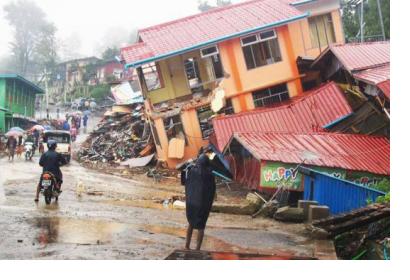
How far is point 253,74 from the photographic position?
16.4 metres

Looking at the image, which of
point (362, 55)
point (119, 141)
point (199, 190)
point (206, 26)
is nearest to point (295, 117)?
point (362, 55)

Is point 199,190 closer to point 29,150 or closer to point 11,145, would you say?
point 29,150

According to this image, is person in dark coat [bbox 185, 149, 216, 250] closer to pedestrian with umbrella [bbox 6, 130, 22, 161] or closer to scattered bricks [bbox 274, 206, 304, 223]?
scattered bricks [bbox 274, 206, 304, 223]

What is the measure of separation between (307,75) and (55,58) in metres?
7.69

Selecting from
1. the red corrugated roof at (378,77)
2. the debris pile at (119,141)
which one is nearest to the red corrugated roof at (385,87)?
the red corrugated roof at (378,77)

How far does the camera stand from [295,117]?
45.8 feet

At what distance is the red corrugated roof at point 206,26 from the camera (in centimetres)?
1556

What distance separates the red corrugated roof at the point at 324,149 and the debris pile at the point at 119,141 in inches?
241

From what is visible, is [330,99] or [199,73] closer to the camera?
[330,99]

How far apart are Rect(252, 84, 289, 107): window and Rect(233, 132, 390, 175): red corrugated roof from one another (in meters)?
4.51

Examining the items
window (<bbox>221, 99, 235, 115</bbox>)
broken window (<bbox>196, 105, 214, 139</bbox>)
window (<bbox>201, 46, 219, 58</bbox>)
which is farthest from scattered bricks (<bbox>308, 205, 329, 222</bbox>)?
window (<bbox>201, 46, 219, 58</bbox>)
